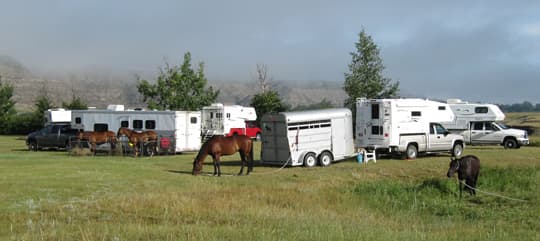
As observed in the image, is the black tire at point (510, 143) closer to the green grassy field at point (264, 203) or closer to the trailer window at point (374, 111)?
the green grassy field at point (264, 203)

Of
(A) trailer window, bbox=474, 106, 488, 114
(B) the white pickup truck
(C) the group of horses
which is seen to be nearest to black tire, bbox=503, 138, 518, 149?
(B) the white pickup truck

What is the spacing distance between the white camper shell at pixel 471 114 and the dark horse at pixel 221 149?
742 inches

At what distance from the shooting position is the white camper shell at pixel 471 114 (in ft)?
122

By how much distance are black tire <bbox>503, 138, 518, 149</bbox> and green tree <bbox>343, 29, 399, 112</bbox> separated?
17834 millimetres

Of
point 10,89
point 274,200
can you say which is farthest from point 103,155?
point 10,89

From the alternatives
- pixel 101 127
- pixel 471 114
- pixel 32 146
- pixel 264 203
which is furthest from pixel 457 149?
pixel 32 146

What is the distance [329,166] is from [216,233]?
16.1 metres

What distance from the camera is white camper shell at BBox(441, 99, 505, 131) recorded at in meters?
37.1

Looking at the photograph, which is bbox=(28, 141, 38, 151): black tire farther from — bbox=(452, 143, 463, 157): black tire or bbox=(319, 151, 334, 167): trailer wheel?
bbox=(452, 143, 463, 157): black tire

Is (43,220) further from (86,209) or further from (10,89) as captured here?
(10,89)

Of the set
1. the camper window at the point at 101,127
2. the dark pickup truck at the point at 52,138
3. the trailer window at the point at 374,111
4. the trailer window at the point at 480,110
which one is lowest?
the dark pickup truck at the point at 52,138

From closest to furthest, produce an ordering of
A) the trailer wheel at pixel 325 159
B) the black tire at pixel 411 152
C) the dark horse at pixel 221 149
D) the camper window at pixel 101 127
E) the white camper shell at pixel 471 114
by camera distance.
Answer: the dark horse at pixel 221 149, the trailer wheel at pixel 325 159, the black tire at pixel 411 152, the camper window at pixel 101 127, the white camper shell at pixel 471 114

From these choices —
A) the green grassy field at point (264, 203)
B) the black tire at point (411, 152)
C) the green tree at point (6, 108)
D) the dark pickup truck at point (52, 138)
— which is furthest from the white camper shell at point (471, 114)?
the green tree at point (6, 108)

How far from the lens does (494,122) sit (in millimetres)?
36906
